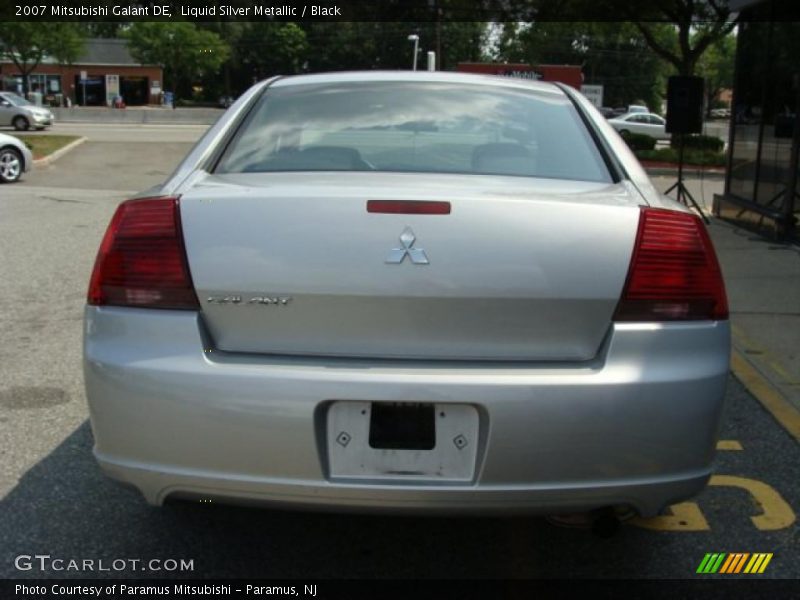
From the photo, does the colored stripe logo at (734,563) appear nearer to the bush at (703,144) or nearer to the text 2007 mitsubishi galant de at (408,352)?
the text 2007 mitsubishi galant de at (408,352)

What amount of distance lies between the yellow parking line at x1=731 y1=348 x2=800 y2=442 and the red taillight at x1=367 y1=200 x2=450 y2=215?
253cm

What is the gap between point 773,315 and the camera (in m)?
6.27

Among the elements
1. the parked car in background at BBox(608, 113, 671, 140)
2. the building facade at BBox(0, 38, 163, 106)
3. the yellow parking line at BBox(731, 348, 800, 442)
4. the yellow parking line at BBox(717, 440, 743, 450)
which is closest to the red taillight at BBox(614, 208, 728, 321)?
the yellow parking line at BBox(717, 440, 743, 450)

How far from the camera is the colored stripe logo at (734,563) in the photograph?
2.76 meters

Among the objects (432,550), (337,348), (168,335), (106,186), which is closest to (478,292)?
(337,348)

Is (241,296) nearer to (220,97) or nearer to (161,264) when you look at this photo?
(161,264)

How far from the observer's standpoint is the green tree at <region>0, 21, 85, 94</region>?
152ft

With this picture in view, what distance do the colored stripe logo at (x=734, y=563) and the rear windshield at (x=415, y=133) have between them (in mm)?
1346

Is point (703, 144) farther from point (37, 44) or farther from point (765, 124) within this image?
point (37, 44)

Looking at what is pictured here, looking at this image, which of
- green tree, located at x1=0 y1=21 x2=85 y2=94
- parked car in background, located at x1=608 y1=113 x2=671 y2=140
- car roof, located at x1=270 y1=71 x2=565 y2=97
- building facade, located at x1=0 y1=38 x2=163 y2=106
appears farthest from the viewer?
building facade, located at x1=0 y1=38 x2=163 y2=106

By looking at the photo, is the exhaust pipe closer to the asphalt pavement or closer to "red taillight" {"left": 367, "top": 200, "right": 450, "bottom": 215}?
the asphalt pavement

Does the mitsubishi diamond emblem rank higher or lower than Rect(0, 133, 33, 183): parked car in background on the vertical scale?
higher

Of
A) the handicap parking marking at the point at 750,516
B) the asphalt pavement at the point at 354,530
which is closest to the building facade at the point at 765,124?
the asphalt pavement at the point at 354,530

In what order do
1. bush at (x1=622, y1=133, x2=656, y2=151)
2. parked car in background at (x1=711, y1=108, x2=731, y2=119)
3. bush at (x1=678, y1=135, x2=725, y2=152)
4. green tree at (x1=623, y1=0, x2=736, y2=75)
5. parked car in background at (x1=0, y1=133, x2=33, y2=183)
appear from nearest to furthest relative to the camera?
parked car in background at (x1=0, y1=133, x2=33, y2=183)
green tree at (x1=623, y1=0, x2=736, y2=75)
bush at (x1=622, y1=133, x2=656, y2=151)
bush at (x1=678, y1=135, x2=725, y2=152)
parked car in background at (x1=711, y1=108, x2=731, y2=119)
